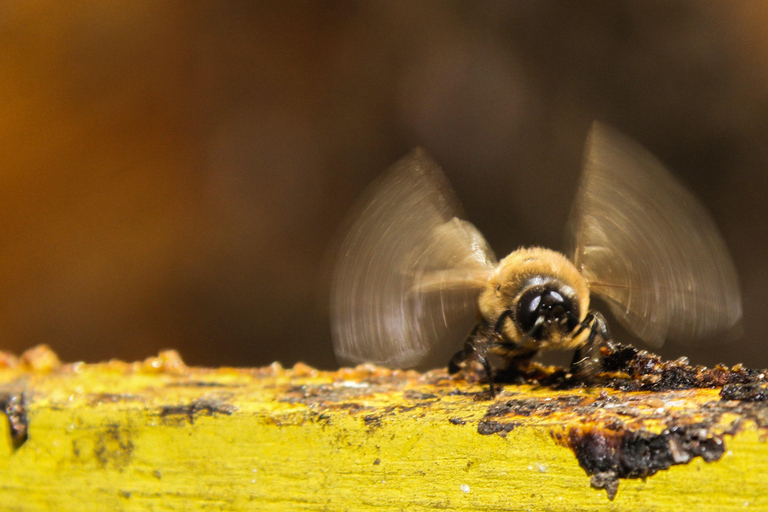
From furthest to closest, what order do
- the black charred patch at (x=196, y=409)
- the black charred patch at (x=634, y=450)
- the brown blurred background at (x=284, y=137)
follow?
1. the brown blurred background at (x=284, y=137)
2. the black charred patch at (x=196, y=409)
3. the black charred patch at (x=634, y=450)

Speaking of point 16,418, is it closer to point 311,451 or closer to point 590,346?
point 311,451

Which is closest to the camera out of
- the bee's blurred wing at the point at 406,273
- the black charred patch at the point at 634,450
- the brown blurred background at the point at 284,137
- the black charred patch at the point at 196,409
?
the black charred patch at the point at 634,450

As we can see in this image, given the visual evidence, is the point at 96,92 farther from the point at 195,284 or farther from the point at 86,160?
the point at 195,284

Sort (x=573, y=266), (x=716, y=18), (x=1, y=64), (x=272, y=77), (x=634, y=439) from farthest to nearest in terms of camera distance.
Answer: (x=272, y=77) → (x=1, y=64) → (x=716, y=18) → (x=573, y=266) → (x=634, y=439)

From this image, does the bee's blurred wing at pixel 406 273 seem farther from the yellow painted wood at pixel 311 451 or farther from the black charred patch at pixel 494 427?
the black charred patch at pixel 494 427

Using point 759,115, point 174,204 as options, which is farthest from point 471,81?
point 174,204

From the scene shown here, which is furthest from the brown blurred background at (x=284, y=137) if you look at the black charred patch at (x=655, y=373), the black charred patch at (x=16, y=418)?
the black charred patch at (x=16, y=418)
